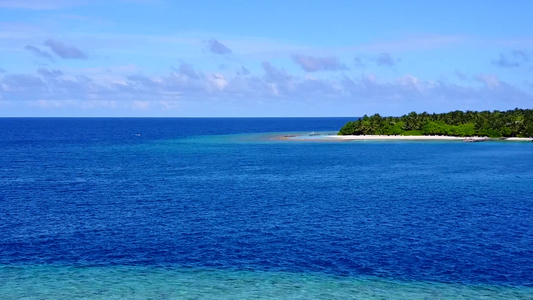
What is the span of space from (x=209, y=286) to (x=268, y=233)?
1793cm

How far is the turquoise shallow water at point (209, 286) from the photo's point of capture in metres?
44.8

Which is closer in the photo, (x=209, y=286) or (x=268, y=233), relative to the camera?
(x=209, y=286)

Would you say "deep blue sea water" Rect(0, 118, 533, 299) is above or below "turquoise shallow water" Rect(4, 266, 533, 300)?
above

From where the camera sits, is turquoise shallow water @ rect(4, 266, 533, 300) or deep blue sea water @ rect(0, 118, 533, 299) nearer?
turquoise shallow water @ rect(4, 266, 533, 300)

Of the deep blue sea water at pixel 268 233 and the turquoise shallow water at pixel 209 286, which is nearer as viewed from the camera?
the turquoise shallow water at pixel 209 286

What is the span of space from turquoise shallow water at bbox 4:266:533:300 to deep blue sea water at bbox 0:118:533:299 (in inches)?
6.3

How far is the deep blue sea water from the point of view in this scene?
156ft

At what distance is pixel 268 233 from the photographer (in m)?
64.3

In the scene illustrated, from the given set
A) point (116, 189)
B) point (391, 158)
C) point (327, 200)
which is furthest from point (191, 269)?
point (391, 158)

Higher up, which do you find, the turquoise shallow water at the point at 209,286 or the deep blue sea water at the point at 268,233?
the deep blue sea water at the point at 268,233

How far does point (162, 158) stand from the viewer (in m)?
158

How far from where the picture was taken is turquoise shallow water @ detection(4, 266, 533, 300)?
4484 cm

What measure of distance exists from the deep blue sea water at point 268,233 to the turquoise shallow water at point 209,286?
0.52ft

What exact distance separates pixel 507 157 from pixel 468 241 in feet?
320
